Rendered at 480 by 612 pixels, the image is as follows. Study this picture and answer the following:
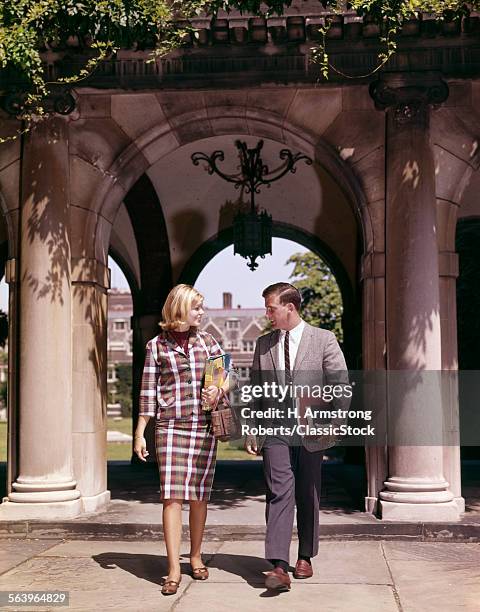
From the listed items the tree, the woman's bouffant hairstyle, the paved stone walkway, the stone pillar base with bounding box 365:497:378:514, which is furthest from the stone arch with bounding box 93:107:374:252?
the tree

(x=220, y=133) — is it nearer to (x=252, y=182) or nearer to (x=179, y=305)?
(x=179, y=305)

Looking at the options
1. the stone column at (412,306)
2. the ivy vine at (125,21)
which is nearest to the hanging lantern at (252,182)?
the stone column at (412,306)

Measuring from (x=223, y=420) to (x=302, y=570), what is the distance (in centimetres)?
117

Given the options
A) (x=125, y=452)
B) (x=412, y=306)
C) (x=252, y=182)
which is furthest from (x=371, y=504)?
(x=125, y=452)

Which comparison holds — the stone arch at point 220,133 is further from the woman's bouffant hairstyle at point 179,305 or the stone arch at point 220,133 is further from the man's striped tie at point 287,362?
the woman's bouffant hairstyle at point 179,305

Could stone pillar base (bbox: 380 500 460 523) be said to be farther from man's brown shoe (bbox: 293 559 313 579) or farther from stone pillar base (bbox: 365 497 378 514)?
man's brown shoe (bbox: 293 559 313 579)

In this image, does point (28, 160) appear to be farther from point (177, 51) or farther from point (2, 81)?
point (177, 51)

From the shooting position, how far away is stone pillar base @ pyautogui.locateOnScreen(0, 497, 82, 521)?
8516mm

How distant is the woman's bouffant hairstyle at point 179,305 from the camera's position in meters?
5.76

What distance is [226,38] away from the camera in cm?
883

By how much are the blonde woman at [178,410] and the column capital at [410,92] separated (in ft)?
12.6

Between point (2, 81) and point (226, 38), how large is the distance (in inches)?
82.8

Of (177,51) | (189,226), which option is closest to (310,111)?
(177,51)

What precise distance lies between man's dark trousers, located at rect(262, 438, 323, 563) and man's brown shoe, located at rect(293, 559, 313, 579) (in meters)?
0.06
